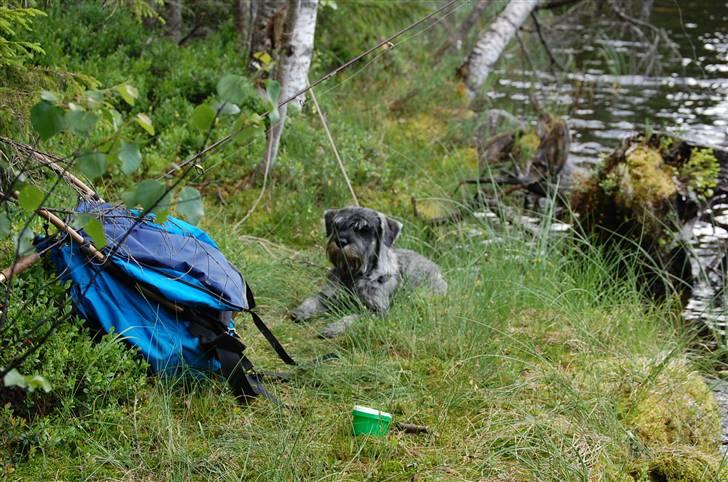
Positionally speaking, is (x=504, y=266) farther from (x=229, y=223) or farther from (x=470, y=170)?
(x=470, y=170)

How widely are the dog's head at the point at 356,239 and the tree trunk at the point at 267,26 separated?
3766 millimetres

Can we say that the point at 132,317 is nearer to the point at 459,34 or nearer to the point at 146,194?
the point at 146,194

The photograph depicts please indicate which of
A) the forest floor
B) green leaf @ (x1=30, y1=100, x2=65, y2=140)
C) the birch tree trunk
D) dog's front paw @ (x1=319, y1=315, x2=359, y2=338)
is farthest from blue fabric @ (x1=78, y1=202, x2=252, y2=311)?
the birch tree trunk

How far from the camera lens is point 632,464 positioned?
14.1ft

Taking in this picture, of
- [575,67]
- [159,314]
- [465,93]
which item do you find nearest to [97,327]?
[159,314]

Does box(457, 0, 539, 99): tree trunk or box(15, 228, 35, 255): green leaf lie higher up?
box(15, 228, 35, 255): green leaf

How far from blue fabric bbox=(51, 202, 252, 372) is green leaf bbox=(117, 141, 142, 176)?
1.95 metres

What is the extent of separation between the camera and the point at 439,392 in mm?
4707

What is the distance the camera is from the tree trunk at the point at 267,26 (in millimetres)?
9078

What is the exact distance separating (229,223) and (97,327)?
3160 mm

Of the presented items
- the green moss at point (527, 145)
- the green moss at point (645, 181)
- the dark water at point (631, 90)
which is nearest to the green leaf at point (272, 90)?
the green moss at point (645, 181)

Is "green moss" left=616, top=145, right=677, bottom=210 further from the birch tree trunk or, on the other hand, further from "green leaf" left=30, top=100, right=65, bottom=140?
"green leaf" left=30, top=100, right=65, bottom=140

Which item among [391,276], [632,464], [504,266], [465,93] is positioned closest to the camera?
[632,464]

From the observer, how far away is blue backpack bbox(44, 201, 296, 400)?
4.40 m
